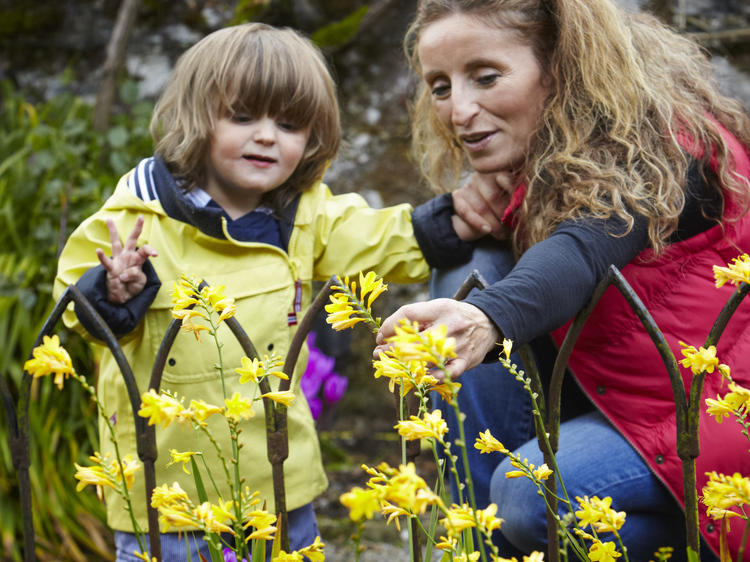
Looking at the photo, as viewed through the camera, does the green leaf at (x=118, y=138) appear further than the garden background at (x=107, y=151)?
Yes

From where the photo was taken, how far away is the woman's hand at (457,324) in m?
1.06

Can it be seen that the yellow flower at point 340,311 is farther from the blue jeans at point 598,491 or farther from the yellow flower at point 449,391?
the blue jeans at point 598,491

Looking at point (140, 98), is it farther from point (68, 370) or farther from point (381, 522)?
point (68, 370)

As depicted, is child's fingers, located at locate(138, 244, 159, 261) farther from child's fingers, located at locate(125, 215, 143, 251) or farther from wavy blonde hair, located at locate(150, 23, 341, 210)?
wavy blonde hair, located at locate(150, 23, 341, 210)

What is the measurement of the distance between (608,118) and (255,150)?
793mm

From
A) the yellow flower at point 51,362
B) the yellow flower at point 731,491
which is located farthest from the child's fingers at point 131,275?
the yellow flower at point 731,491

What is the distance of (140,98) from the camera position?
11.1 ft

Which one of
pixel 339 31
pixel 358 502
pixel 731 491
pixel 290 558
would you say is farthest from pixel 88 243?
pixel 339 31

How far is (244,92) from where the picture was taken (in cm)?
179

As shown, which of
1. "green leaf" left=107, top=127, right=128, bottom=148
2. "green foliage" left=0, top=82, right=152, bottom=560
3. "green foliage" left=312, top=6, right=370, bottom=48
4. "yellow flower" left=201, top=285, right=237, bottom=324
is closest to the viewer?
"yellow flower" left=201, top=285, right=237, bottom=324

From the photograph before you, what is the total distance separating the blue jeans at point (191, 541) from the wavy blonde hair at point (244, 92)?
0.77 metres

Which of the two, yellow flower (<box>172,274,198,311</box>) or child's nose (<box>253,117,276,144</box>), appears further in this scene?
child's nose (<box>253,117,276,144</box>)

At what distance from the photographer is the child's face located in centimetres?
178

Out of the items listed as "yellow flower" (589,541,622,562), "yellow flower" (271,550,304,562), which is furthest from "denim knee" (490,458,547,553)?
"yellow flower" (271,550,304,562)
